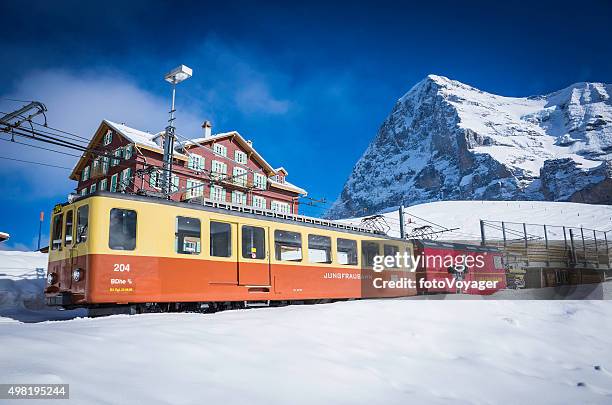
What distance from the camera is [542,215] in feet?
181

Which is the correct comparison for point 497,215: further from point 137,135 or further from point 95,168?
point 95,168

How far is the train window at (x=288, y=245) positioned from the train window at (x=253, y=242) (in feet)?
1.44

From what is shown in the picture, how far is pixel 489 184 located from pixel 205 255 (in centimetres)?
18177

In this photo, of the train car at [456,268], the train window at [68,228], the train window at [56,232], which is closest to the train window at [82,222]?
the train window at [68,228]

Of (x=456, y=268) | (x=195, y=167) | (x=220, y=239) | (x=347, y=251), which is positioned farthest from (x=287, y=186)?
(x=220, y=239)

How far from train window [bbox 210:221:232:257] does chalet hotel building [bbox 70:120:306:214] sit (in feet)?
64.8

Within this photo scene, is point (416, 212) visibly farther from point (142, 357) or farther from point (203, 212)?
point (142, 357)

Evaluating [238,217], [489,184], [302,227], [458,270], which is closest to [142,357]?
[238,217]

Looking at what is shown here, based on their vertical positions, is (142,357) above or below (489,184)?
below

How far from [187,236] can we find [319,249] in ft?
14.6

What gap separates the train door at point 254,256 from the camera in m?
10.7

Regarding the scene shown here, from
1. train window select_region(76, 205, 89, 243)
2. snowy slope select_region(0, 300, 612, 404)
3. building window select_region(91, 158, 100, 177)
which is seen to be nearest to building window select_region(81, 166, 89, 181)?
building window select_region(91, 158, 100, 177)

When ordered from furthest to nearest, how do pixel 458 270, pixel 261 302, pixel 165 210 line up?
pixel 458 270, pixel 261 302, pixel 165 210

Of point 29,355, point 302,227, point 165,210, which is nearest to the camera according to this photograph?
point 29,355
